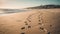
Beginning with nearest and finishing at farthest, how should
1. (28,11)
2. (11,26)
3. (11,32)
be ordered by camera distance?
(11,32), (11,26), (28,11)

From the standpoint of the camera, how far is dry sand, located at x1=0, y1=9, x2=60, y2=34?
1564 millimetres

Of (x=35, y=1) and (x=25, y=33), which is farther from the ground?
(x=35, y=1)

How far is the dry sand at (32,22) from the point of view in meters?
1.56

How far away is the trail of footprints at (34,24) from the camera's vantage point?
1.56m

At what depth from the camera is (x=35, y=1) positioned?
191 centimetres

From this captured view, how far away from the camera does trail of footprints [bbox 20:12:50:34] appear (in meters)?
1.56

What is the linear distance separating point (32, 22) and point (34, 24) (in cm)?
6

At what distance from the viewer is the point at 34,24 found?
1691 mm

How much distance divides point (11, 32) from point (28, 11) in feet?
1.62

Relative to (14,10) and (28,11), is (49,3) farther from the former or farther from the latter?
(14,10)

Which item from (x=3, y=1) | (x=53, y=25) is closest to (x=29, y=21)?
(x=53, y=25)

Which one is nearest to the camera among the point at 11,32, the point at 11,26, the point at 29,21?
the point at 11,32

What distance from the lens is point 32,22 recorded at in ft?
5.70

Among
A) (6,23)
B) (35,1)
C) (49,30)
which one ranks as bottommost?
(49,30)
